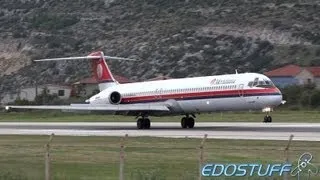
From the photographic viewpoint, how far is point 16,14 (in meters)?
176

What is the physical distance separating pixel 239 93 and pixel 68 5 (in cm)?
12880

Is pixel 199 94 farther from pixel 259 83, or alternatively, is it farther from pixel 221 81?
pixel 259 83

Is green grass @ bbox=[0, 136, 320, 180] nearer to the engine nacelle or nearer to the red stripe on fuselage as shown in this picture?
the red stripe on fuselage

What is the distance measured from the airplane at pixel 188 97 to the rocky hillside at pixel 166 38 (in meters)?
74.8

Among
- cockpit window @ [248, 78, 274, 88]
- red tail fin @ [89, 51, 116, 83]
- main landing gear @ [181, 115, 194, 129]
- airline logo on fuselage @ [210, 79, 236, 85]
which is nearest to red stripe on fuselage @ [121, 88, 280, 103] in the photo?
cockpit window @ [248, 78, 274, 88]

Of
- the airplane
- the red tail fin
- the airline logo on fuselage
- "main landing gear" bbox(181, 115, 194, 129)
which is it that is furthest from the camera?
the red tail fin

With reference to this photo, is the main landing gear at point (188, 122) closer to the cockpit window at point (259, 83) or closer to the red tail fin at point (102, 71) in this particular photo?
the cockpit window at point (259, 83)

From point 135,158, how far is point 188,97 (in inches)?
938

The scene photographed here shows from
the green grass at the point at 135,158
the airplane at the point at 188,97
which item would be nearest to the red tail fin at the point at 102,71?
the airplane at the point at 188,97

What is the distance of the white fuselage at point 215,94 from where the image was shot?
5000 centimetres

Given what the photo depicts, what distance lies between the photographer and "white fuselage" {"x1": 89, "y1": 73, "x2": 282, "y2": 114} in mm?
50000

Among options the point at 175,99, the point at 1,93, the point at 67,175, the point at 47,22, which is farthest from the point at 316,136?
the point at 47,22

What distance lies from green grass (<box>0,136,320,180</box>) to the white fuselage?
42.5 feet

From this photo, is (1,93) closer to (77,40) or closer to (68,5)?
(77,40)
